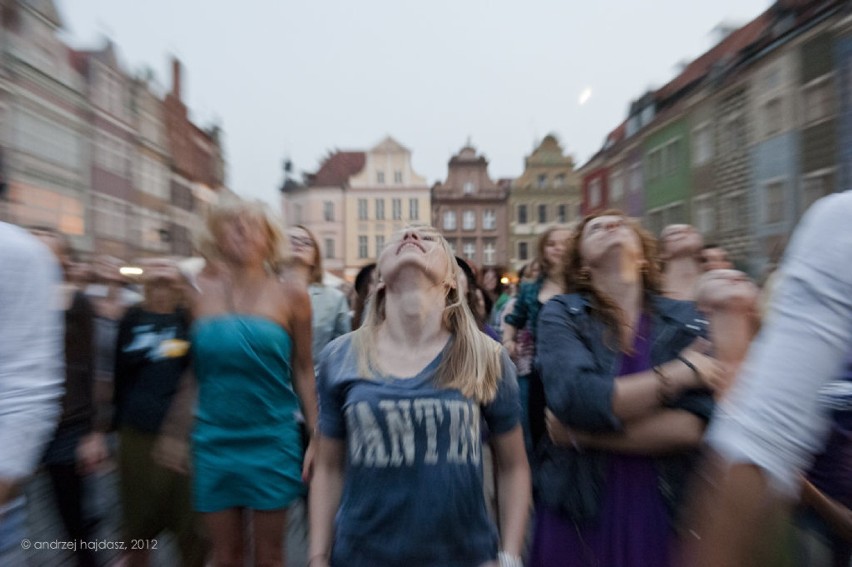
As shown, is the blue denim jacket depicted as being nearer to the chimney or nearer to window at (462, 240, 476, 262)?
the chimney

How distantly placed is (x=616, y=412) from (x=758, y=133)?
8.17m

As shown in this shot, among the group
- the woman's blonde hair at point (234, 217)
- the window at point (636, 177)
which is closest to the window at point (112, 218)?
the woman's blonde hair at point (234, 217)

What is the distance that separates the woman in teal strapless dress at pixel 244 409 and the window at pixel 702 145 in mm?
7485

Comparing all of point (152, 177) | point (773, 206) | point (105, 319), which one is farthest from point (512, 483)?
point (152, 177)

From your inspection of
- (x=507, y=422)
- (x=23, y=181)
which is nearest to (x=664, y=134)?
(x=23, y=181)

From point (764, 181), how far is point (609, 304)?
7.48 meters

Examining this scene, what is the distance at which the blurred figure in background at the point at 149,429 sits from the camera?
3.49 metres

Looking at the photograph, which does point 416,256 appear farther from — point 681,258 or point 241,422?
point 681,258

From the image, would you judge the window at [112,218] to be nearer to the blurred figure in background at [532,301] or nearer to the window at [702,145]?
the blurred figure in background at [532,301]

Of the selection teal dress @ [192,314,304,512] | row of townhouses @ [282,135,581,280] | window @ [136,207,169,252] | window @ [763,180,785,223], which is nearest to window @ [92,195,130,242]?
window @ [136,207,169,252]

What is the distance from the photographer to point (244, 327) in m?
3.12

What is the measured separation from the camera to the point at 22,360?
64.9 inches

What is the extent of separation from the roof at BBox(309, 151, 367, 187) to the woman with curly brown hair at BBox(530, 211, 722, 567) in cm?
5912

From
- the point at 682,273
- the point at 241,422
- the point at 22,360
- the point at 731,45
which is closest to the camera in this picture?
the point at 22,360
